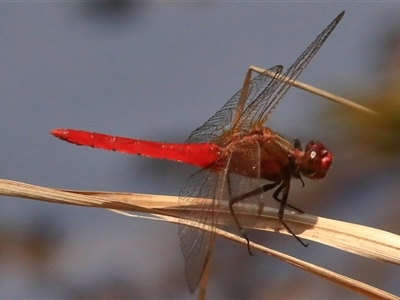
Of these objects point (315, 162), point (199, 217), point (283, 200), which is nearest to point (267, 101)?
point (315, 162)

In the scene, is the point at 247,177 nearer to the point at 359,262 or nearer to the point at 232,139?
the point at 232,139

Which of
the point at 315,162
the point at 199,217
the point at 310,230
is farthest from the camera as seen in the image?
the point at 315,162

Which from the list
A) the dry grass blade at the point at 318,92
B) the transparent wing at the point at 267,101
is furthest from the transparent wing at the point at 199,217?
the dry grass blade at the point at 318,92

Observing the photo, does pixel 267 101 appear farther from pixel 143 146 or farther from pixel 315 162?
pixel 143 146

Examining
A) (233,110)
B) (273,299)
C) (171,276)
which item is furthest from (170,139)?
(233,110)

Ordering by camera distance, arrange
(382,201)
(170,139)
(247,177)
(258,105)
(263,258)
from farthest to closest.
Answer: (170,139)
(382,201)
(263,258)
(258,105)
(247,177)

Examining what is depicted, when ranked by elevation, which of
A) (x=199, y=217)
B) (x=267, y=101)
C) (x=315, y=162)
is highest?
(x=267, y=101)

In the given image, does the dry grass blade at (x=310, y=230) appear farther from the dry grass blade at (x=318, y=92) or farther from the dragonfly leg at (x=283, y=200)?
the dry grass blade at (x=318, y=92)
